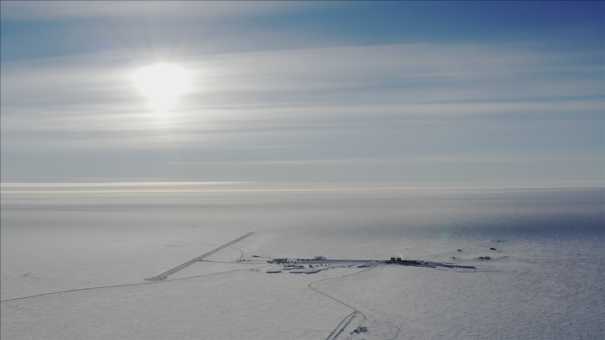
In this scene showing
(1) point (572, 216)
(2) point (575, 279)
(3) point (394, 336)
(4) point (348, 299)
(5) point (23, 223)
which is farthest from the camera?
(5) point (23, 223)

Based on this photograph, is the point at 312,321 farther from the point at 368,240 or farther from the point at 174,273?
the point at 368,240

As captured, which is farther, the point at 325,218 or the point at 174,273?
the point at 325,218

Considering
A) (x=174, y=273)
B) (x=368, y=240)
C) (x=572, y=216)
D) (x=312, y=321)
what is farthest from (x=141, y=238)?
(x=572, y=216)

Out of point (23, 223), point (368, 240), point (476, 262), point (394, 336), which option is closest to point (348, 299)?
point (394, 336)

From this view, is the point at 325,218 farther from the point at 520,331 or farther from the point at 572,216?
the point at 520,331

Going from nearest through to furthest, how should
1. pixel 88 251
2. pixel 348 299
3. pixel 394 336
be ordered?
1. pixel 394 336
2. pixel 348 299
3. pixel 88 251

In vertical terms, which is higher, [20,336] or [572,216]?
[572,216]
